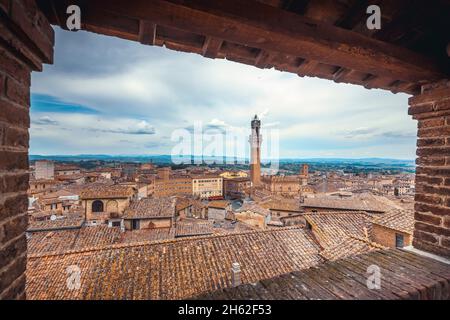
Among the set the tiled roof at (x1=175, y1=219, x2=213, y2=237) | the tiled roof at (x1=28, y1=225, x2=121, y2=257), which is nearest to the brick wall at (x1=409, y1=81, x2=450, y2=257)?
the tiled roof at (x1=28, y1=225, x2=121, y2=257)

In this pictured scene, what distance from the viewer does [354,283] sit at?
78.7 inches

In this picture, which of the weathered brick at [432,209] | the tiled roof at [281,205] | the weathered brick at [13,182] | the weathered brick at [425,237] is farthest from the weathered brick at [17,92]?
the tiled roof at [281,205]

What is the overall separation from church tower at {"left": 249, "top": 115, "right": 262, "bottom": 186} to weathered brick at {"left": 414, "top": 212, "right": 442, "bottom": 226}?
62.4m

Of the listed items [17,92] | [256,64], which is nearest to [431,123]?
[256,64]

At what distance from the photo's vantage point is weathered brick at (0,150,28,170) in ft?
4.40

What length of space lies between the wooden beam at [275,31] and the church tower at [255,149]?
62868mm

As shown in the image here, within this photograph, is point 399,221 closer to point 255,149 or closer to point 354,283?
point 354,283

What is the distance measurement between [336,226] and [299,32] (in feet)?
44.1

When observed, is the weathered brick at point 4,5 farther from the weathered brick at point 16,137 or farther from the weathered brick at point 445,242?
the weathered brick at point 445,242

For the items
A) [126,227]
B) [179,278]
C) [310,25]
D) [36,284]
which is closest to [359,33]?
[310,25]

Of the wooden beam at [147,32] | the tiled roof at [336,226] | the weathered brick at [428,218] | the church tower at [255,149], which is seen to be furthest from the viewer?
the church tower at [255,149]

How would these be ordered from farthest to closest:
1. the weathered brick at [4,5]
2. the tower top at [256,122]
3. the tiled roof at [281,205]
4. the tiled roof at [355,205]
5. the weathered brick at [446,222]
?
the tower top at [256,122], the tiled roof at [281,205], the tiled roof at [355,205], the weathered brick at [446,222], the weathered brick at [4,5]

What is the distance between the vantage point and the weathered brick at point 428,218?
2.61 metres

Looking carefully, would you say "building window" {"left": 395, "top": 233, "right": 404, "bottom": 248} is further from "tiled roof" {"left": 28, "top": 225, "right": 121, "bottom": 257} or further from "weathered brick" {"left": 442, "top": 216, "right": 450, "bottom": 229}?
"tiled roof" {"left": 28, "top": 225, "right": 121, "bottom": 257}
